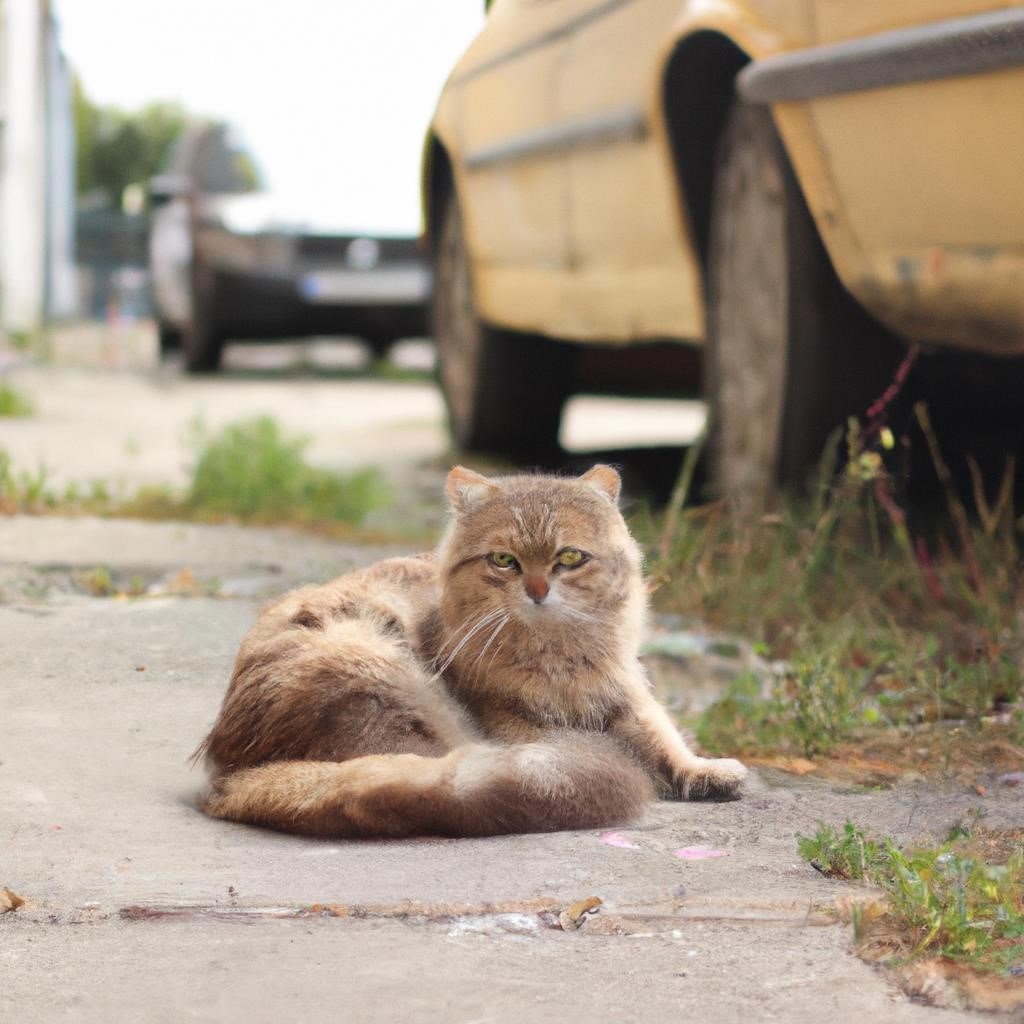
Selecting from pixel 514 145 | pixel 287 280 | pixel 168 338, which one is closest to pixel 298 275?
pixel 287 280

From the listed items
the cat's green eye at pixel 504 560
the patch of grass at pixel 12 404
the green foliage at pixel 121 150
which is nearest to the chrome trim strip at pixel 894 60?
the cat's green eye at pixel 504 560

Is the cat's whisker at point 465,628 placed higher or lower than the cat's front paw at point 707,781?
higher

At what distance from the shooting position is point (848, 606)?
450 cm

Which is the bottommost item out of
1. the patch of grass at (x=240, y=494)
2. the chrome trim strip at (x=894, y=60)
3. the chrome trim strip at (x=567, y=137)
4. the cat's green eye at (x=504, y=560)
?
the patch of grass at (x=240, y=494)

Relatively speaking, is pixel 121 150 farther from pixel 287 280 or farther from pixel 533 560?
pixel 533 560

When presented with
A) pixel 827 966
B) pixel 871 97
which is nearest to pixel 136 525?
pixel 871 97

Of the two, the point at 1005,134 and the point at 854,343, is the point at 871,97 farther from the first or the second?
the point at 854,343

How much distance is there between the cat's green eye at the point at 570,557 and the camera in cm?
312

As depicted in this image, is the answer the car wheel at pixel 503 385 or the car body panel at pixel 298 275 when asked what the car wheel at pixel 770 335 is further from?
the car body panel at pixel 298 275

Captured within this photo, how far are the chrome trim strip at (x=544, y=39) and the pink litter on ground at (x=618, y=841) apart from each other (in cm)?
332

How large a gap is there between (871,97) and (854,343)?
774mm

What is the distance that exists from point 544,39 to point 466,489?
3.47 metres

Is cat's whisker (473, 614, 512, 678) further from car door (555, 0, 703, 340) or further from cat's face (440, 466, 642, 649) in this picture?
car door (555, 0, 703, 340)

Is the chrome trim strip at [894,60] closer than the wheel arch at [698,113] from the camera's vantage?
Yes
